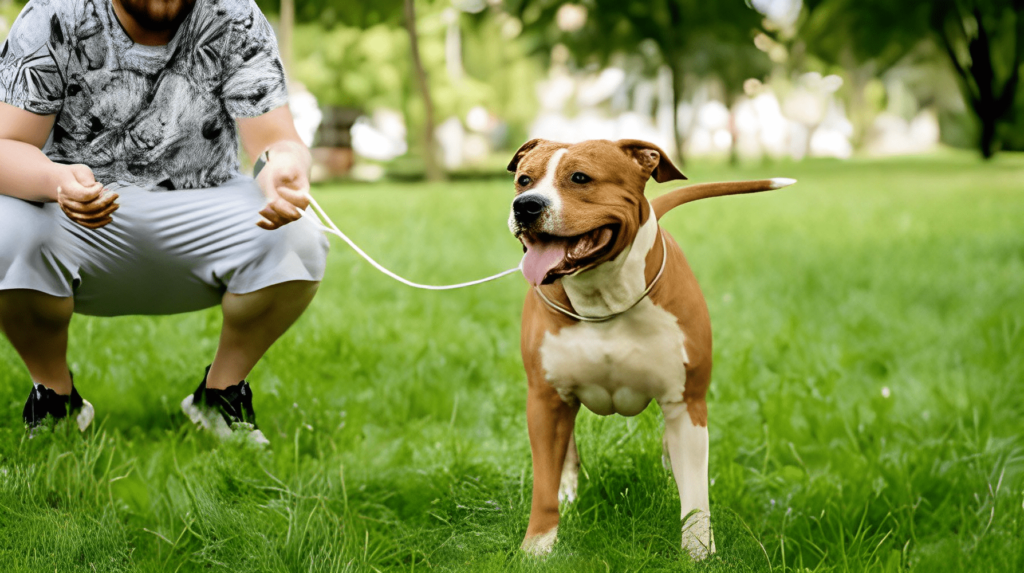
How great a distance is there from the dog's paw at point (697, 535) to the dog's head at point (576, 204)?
0.65m

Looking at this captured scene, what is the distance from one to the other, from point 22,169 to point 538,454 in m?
1.46

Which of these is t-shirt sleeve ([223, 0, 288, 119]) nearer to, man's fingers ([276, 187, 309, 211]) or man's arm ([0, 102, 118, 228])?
man's fingers ([276, 187, 309, 211])

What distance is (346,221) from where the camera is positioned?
27.8 feet

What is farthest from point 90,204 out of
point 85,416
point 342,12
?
point 342,12

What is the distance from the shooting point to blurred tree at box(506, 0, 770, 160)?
590 inches

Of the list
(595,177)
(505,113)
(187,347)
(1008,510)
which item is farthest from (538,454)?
(505,113)

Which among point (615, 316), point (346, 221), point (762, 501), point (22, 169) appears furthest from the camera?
point (346, 221)

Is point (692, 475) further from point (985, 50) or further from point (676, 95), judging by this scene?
point (676, 95)

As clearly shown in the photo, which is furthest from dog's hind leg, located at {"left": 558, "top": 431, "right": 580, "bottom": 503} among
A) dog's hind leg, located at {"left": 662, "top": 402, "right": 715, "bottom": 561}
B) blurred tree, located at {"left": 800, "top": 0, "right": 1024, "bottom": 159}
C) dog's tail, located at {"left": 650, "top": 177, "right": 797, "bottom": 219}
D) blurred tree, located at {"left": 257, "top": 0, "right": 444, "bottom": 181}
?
blurred tree, located at {"left": 257, "top": 0, "right": 444, "bottom": 181}

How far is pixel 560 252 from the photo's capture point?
1936 mm

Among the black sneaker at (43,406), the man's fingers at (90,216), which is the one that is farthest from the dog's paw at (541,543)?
the black sneaker at (43,406)

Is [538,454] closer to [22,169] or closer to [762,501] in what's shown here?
[762,501]

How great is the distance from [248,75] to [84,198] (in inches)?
25.3

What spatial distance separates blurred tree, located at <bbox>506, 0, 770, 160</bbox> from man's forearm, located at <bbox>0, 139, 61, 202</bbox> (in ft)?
38.1
